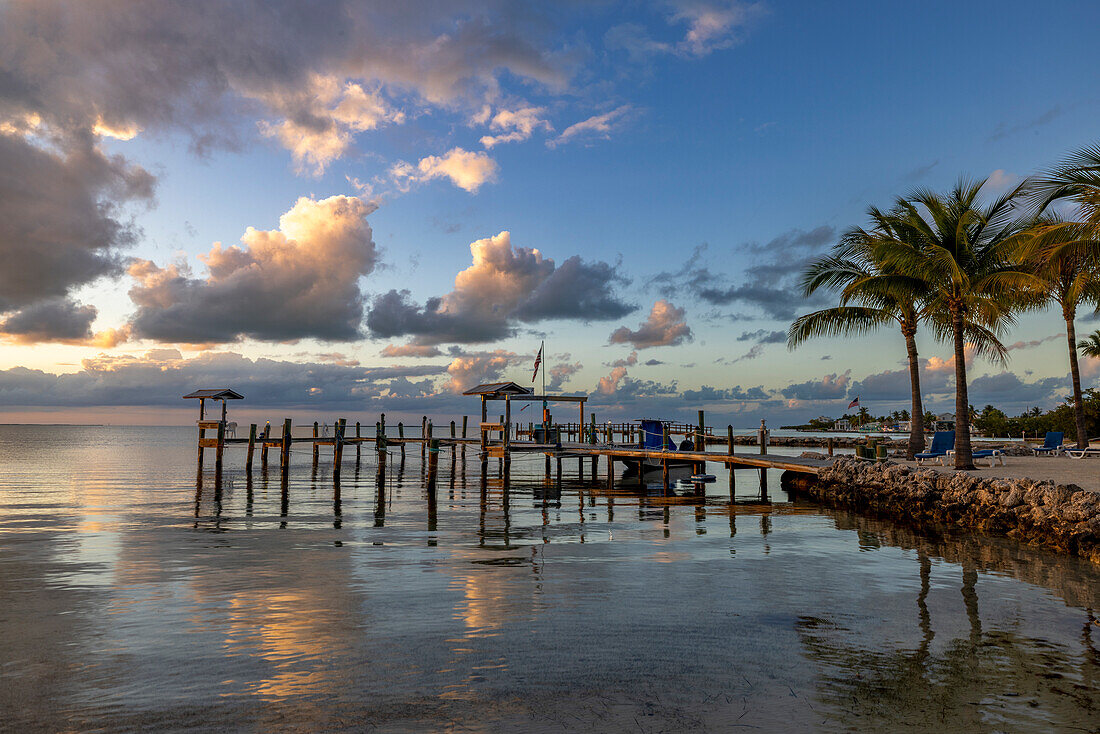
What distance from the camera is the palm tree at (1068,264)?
16.4 metres

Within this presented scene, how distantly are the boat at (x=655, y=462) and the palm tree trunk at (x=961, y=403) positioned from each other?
41.3 ft

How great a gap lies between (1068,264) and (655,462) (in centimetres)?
1949

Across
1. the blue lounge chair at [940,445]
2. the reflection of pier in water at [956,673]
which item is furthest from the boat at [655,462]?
the reflection of pier in water at [956,673]

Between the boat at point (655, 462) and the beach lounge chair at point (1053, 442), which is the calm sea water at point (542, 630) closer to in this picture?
the boat at point (655, 462)

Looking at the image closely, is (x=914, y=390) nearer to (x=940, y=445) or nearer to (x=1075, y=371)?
(x=940, y=445)

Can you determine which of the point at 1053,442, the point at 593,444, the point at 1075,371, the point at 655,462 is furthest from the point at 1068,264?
the point at 593,444

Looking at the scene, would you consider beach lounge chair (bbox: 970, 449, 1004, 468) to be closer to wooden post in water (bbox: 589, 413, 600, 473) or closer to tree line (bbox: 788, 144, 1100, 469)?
tree line (bbox: 788, 144, 1100, 469)

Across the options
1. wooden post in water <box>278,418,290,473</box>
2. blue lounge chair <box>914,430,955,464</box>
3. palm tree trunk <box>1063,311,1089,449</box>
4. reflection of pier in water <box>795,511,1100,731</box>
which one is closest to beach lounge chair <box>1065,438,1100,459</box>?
palm tree trunk <box>1063,311,1089,449</box>

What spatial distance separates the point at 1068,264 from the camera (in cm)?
2208

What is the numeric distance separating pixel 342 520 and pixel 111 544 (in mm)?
5812

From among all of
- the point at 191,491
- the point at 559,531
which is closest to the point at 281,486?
the point at 191,491

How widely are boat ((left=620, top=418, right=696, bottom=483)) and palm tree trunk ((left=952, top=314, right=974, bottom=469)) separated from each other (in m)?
12.6

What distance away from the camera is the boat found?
102ft

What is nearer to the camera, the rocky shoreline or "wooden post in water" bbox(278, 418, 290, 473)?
the rocky shoreline
